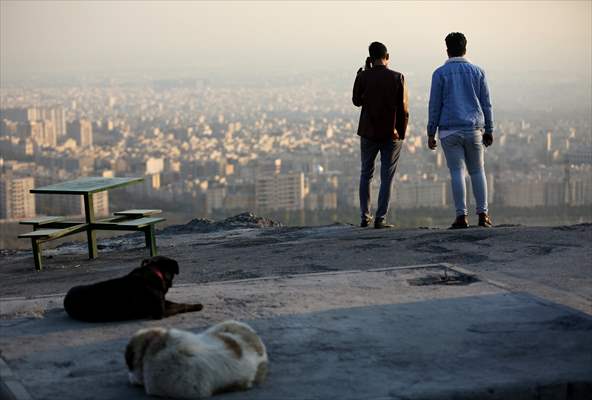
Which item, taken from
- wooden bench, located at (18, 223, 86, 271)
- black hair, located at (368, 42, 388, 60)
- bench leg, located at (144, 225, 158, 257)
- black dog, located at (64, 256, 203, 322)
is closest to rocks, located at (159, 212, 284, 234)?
bench leg, located at (144, 225, 158, 257)

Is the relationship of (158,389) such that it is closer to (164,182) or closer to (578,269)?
(578,269)

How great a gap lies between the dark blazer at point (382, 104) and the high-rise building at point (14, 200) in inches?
1508

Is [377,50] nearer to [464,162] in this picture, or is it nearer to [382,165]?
[382,165]

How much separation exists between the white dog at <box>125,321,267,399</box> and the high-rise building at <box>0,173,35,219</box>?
140ft

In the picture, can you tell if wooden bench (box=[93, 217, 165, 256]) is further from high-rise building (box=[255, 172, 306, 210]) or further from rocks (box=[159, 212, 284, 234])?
high-rise building (box=[255, 172, 306, 210])

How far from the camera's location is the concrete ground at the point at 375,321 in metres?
4.74

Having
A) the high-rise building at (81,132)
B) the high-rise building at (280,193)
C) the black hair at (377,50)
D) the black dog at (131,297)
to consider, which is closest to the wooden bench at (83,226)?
the black hair at (377,50)

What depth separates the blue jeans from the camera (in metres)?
9.27

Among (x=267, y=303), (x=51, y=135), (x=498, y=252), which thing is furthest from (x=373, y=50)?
(x=51, y=135)

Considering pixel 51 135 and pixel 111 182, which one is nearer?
pixel 111 182

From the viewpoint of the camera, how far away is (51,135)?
3376 inches

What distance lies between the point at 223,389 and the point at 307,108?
365ft

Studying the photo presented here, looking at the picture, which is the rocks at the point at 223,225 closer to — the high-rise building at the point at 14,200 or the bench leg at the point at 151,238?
the bench leg at the point at 151,238

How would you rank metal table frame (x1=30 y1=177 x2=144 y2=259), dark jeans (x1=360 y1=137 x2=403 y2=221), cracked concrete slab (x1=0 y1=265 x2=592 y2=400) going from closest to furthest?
cracked concrete slab (x1=0 y1=265 x2=592 y2=400) → metal table frame (x1=30 y1=177 x2=144 y2=259) → dark jeans (x1=360 y1=137 x2=403 y2=221)
